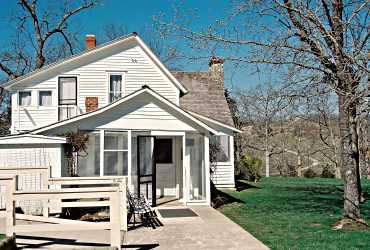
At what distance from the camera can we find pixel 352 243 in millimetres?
8641

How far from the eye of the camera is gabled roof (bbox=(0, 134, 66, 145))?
12.4 m

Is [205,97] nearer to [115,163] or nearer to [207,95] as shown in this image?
[207,95]

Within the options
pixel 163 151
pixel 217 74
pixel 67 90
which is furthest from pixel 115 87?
pixel 217 74

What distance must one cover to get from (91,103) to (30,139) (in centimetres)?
613

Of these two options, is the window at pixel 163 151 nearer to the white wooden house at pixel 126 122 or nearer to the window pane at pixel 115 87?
the white wooden house at pixel 126 122

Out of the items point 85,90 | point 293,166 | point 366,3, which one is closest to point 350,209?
point 366,3

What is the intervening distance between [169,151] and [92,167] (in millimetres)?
3519

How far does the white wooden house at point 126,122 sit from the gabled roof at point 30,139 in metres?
0.03

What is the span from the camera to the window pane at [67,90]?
1861cm

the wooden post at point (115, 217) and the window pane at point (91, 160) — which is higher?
the window pane at point (91, 160)

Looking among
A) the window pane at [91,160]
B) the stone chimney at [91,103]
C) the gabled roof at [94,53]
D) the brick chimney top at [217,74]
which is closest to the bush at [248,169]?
the brick chimney top at [217,74]

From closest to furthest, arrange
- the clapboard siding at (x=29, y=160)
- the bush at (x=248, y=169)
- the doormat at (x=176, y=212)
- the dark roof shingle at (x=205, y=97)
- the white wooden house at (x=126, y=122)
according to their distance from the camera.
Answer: the doormat at (x=176, y=212), the clapboard siding at (x=29, y=160), the white wooden house at (x=126, y=122), the dark roof shingle at (x=205, y=97), the bush at (x=248, y=169)

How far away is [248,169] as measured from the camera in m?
27.2

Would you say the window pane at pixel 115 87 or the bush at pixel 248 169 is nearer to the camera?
the window pane at pixel 115 87
